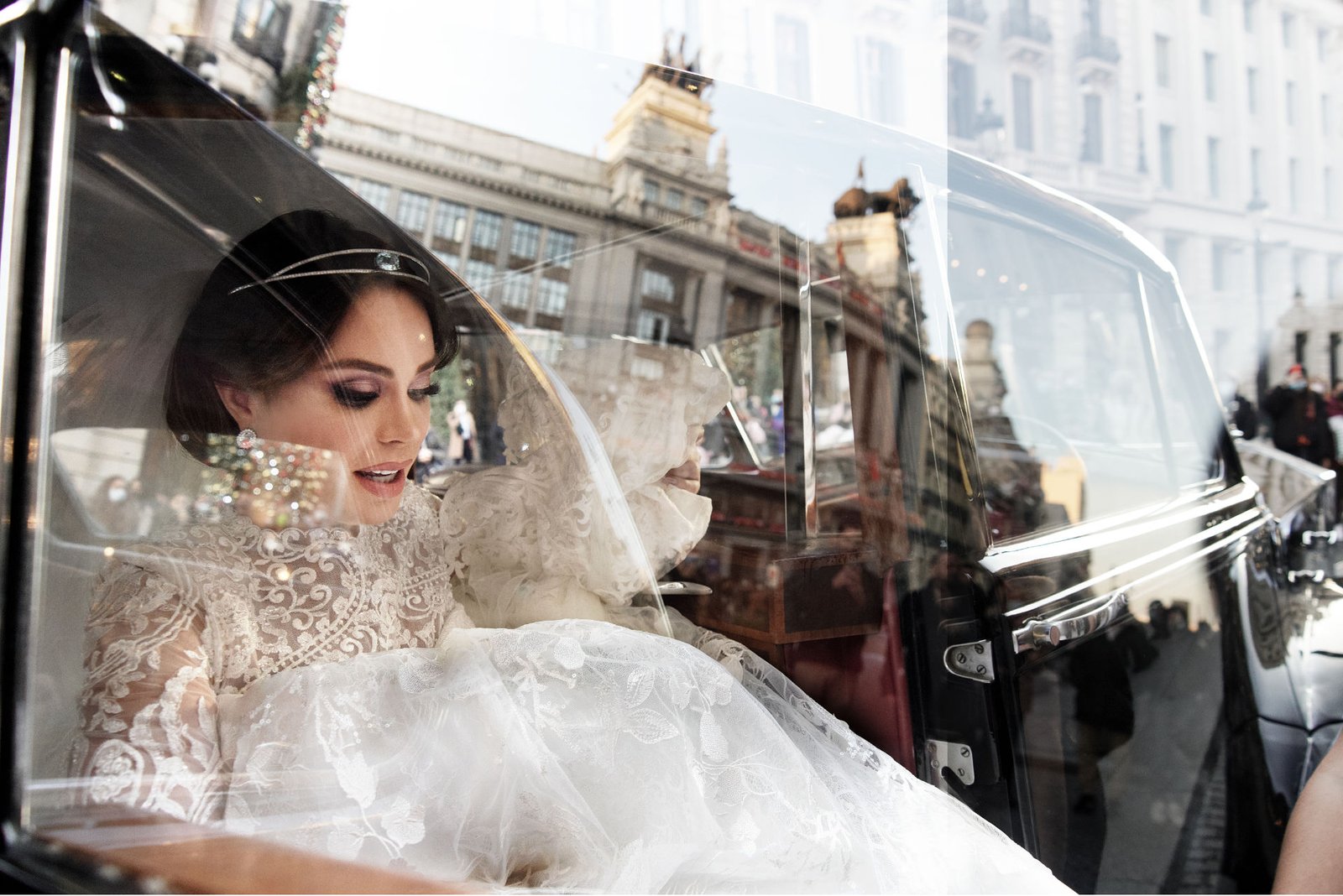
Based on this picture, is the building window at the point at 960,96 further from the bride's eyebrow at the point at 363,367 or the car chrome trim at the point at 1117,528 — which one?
the bride's eyebrow at the point at 363,367

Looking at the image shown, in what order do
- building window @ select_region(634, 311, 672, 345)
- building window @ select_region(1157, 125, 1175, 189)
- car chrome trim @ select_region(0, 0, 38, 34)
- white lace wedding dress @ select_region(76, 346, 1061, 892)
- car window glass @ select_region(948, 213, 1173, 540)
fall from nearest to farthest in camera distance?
car chrome trim @ select_region(0, 0, 38, 34)
white lace wedding dress @ select_region(76, 346, 1061, 892)
building window @ select_region(1157, 125, 1175, 189)
building window @ select_region(634, 311, 672, 345)
car window glass @ select_region(948, 213, 1173, 540)

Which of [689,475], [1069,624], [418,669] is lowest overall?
[418,669]

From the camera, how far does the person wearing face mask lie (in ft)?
4.95

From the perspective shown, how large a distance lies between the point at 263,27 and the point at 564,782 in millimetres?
1073

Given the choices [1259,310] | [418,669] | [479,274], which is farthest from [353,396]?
[1259,310]

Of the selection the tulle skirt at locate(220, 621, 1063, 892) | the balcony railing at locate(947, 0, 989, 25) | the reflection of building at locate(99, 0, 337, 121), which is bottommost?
the tulle skirt at locate(220, 621, 1063, 892)

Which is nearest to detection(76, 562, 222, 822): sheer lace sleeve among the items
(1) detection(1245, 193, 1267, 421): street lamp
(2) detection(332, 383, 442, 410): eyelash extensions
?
(2) detection(332, 383, 442, 410): eyelash extensions

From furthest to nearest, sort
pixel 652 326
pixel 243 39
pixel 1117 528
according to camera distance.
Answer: pixel 1117 528, pixel 652 326, pixel 243 39

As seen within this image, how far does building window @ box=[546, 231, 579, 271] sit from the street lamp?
114 centimetres

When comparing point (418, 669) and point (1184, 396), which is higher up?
point (1184, 396)

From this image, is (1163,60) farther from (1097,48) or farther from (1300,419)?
(1300,419)

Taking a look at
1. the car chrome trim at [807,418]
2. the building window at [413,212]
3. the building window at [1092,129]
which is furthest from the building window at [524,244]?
the building window at [1092,129]

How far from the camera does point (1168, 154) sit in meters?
1.40

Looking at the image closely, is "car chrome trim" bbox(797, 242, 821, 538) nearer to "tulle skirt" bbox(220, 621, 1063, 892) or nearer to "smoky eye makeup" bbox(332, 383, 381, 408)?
"tulle skirt" bbox(220, 621, 1063, 892)
